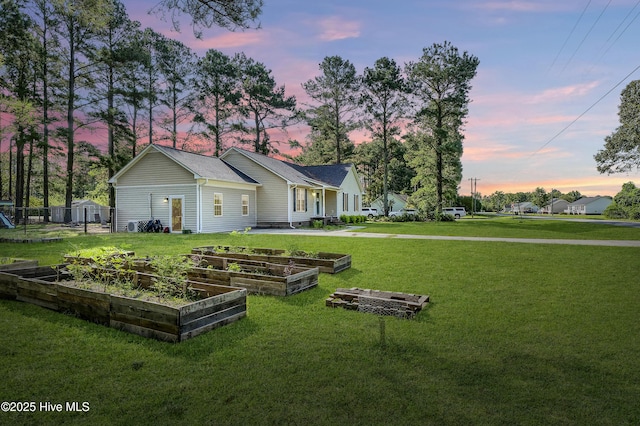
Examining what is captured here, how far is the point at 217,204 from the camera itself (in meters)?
21.9

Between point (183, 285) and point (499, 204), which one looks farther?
point (499, 204)

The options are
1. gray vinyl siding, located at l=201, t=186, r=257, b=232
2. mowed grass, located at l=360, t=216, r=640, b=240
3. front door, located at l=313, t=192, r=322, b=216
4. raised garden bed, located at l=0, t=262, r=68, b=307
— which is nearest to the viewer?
raised garden bed, located at l=0, t=262, r=68, b=307

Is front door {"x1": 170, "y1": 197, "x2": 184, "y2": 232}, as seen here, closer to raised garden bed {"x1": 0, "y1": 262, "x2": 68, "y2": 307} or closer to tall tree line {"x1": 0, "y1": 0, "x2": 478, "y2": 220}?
tall tree line {"x1": 0, "y1": 0, "x2": 478, "y2": 220}

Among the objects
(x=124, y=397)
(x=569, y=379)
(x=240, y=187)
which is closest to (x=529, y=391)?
(x=569, y=379)

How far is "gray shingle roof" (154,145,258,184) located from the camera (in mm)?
20484

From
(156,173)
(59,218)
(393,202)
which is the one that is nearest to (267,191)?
(156,173)

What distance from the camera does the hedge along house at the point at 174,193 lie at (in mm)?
20500

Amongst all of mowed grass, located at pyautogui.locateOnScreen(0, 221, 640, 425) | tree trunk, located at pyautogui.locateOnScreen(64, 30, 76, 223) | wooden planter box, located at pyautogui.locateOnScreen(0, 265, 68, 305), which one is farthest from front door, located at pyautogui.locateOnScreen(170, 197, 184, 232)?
mowed grass, located at pyautogui.locateOnScreen(0, 221, 640, 425)

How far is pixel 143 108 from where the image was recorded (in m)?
32.1

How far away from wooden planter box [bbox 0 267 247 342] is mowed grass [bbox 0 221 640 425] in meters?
0.14

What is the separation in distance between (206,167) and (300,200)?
7375mm

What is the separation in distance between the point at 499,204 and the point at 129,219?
5969 inches

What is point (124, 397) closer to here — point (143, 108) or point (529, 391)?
point (529, 391)

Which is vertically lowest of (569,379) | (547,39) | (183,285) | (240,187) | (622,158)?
(569,379)
